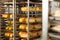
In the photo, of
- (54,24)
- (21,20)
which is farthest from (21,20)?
(54,24)

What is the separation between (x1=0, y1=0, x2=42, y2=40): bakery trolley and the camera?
1557 millimetres

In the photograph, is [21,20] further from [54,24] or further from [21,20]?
[54,24]

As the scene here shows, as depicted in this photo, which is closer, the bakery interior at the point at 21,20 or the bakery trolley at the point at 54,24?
the bakery trolley at the point at 54,24

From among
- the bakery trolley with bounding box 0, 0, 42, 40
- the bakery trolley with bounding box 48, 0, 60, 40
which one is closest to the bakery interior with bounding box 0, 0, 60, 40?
the bakery trolley with bounding box 0, 0, 42, 40

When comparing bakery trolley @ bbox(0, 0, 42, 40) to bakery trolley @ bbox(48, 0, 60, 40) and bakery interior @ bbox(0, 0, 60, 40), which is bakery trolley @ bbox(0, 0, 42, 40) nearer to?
bakery interior @ bbox(0, 0, 60, 40)

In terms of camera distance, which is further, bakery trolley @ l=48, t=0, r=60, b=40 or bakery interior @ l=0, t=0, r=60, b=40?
bakery interior @ l=0, t=0, r=60, b=40

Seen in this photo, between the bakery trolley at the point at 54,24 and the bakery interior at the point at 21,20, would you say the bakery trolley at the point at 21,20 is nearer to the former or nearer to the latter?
the bakery interior at the point at 21,20

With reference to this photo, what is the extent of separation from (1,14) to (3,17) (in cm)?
5

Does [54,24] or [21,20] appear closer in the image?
[54,24]

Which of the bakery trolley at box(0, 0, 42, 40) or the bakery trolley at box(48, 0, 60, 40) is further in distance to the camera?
the bakery trolley at box(0, 0, 42, 40)

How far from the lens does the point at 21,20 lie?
158 cm

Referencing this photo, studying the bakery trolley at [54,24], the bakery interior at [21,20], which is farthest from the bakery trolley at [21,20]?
the bakery trolley at [54,24]

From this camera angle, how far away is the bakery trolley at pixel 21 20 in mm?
1557

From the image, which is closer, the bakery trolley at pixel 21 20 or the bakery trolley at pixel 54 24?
the bakery trolley at pixel 54 24
